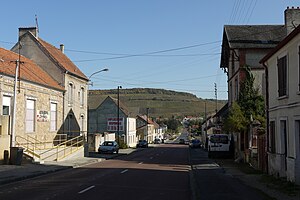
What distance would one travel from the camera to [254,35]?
32844 mm

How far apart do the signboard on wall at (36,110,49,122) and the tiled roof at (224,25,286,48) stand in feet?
51.7

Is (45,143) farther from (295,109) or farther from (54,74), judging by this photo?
(295,109)

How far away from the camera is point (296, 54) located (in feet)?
48.6

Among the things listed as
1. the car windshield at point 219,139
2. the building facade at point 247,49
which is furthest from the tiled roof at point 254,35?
the car windshield at point 219,139

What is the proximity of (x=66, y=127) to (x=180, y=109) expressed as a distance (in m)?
122

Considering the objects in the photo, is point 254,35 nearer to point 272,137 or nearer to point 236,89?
point 236,89

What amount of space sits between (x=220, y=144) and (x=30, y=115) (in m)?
15.5

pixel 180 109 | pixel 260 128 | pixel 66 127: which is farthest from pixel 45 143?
pixel 180 109

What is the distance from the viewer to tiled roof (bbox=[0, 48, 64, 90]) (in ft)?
92.3

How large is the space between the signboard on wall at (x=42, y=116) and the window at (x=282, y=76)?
20.0 m

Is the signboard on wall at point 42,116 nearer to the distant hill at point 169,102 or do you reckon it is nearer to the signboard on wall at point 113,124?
the signboard on wall at point 113,124

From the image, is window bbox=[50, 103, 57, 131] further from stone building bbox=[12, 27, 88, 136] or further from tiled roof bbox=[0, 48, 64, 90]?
tiled roof bbox=[0, 48, 64, 90]

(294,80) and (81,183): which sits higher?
(294,80)

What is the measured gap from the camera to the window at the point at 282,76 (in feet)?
54.6
